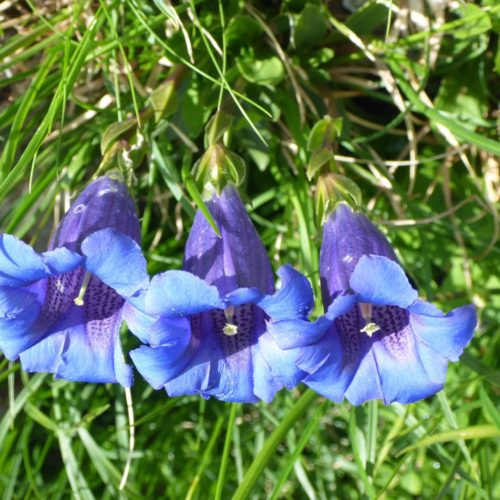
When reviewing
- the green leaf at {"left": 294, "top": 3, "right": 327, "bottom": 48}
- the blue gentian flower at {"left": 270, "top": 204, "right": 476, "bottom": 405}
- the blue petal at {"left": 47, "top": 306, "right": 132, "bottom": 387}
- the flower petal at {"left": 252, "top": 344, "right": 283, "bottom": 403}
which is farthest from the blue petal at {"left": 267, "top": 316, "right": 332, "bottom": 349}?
the green leaf at {"left": 294, "top": 3, "right": 327, "bottom": 48}

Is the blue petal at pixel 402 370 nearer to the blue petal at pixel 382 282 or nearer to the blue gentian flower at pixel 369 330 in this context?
the blue gentian flower at pixel 369 330

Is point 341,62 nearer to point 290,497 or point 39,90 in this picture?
point 39,90

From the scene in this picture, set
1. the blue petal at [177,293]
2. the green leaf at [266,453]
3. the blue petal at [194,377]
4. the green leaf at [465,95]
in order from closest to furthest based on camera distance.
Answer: the blue petal at [177,293] → the blue petal at [194,377] → the green leaf at [266,453] → the green leaf at [465,95]

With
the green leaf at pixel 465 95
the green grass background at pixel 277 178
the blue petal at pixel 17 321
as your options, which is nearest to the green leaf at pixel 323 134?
the green grass background at pixel 277 178

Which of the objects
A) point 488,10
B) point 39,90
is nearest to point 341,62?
point 488,10

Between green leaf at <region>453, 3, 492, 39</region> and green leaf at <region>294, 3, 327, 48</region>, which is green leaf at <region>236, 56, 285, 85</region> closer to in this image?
green leaf at <region>294, 3, 327, 48</region>
